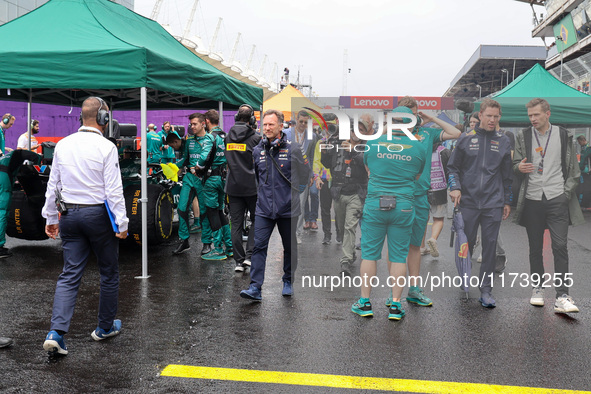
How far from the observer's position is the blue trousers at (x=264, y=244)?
17.8 feet

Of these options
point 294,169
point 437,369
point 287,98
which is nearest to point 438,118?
point 294,169

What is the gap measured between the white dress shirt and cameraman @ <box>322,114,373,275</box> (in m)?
1.92

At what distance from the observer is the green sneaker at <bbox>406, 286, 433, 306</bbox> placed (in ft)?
17.3

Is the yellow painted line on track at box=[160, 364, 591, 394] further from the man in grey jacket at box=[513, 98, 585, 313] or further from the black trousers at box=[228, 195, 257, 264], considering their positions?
the black trousers at box=[228, 195, 257, 264]

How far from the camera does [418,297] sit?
5305mm

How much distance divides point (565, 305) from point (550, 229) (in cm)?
72

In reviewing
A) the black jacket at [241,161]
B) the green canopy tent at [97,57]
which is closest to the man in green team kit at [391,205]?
the black jacket at [241,161]

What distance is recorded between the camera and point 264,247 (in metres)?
5.48

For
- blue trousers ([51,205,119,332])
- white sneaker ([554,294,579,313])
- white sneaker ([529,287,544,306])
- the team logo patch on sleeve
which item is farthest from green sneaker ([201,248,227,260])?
white sneaker ([554,294,579,313])

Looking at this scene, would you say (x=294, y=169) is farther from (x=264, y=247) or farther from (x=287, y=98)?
(x=287, y=98)

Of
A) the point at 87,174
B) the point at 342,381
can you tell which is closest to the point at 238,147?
the point at 87,174

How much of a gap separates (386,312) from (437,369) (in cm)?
135

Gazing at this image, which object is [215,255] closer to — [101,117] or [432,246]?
[432,246]

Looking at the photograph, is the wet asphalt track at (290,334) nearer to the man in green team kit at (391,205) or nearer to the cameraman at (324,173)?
the man in green team kit at (391,205)
